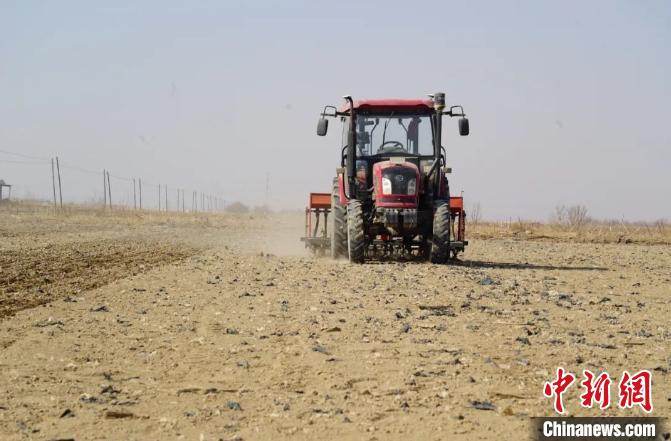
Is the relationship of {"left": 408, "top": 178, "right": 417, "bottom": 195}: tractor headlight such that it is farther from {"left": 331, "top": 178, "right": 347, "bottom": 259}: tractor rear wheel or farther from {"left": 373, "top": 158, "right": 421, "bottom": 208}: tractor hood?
{"left": 331, "top": 178, "right": 347, "bottom": 259}: tractor rear wheel

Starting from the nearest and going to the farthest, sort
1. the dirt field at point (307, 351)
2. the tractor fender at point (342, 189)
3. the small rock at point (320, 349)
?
the dirt field at point (307, 351)
the small rock at point (320, 349)
the tractor fender at point (342, 189)

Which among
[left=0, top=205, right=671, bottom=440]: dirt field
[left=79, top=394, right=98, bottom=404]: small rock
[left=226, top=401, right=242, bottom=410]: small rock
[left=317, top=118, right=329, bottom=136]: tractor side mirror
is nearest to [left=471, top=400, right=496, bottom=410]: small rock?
[left=0, top=205, right=671, bottom=440]: dirt field

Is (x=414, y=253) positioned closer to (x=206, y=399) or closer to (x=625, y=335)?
(x=625, y=335)

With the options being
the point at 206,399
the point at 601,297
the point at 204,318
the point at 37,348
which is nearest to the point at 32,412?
the point at 206,399

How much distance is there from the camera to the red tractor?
54.2 ft

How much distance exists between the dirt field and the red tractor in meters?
2.57

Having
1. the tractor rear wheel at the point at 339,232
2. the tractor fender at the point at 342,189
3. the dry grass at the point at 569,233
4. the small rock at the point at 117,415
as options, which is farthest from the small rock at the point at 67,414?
the dry grass at the point at 569,233

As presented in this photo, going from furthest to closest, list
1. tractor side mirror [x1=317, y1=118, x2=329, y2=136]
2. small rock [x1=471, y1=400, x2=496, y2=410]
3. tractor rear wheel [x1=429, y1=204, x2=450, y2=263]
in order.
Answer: tractor side mirror [x1=317, y1=118, x2=329, y2=136], tractor rear wheel [x1=429, y1=204, x2=450, y2=263], small rock [x1=471, y1=400, x2=496, y2=410]

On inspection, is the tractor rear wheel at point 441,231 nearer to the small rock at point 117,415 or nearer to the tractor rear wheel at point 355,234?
the tractor rear wheel at point 355,234

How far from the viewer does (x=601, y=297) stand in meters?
11.4

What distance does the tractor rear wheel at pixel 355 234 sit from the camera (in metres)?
16.2

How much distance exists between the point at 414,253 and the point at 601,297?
808cm

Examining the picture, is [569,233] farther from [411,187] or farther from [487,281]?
[487,281]

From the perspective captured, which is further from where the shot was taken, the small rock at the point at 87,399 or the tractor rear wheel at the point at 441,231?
the tractor rear wheel at the point at 441,231
